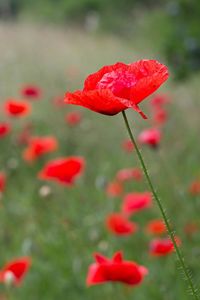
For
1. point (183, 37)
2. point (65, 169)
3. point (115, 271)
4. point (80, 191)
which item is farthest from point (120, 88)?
point (183, 37)

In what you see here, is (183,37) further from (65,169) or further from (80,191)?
(65,169)

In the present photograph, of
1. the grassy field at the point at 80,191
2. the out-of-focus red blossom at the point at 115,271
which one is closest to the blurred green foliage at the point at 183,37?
the grassy field at the point at 80,191

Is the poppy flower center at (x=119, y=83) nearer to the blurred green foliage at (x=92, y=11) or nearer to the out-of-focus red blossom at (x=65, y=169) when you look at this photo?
the out-of-focus red blossom at (x=65, y=169)

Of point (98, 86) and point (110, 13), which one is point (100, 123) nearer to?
point (98, 86)

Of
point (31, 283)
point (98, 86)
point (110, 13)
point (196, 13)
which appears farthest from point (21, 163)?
point (110, 13)

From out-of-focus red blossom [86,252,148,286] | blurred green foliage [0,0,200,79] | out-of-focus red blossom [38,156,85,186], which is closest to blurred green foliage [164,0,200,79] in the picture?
blurred green foliage [0,0,200,79]

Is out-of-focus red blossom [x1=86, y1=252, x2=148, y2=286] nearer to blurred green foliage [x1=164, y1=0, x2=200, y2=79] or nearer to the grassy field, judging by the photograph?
the grassy field
